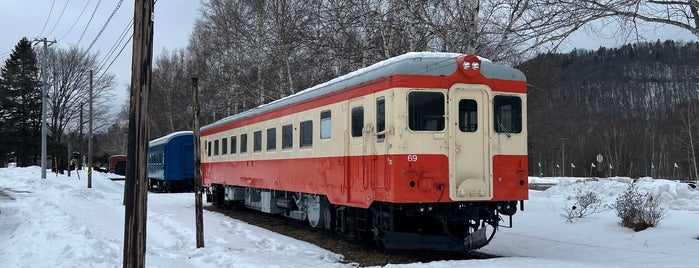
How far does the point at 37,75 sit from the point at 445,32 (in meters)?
51.5

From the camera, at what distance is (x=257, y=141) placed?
15.0 metres

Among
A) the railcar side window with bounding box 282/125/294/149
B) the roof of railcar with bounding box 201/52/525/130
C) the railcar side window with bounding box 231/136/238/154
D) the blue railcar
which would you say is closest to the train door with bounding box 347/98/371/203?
the roof of railcar with bounding box 201/52/525/130

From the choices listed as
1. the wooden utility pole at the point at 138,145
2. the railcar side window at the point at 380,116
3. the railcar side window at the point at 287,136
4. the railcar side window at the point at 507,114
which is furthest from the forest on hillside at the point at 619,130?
the wooden utility pole at the point at 138,145

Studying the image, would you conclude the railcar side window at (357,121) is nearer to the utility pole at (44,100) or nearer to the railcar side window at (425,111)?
the railcar side window at (425,111)

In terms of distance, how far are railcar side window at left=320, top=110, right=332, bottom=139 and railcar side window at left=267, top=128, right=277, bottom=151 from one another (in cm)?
263

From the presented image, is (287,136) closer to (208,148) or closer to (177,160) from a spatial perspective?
(208,148)

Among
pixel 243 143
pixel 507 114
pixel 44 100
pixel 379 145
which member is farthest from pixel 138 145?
pixel 44 100

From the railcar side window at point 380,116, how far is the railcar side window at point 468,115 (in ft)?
3.64

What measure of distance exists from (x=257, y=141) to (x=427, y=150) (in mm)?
6998

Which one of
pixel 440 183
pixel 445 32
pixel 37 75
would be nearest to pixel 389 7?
pixel 445 32

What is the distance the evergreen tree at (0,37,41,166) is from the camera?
55562mm

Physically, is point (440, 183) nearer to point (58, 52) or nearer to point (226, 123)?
point (226, 123)

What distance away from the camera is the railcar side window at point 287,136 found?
12539mm

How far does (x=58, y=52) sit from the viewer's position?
5441 cm
